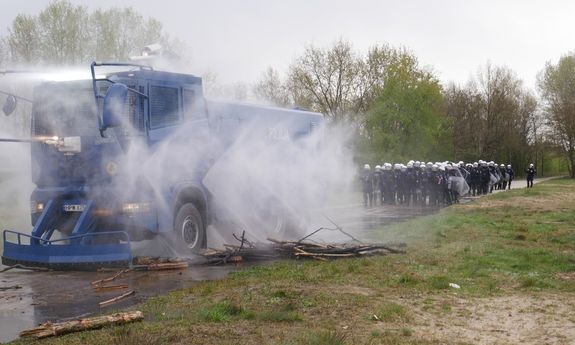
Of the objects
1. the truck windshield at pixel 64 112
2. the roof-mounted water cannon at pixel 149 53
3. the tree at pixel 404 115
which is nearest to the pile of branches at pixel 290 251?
the truck windshield at pixel 64 112

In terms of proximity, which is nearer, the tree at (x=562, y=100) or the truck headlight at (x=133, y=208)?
the truck headlight at (x=133, y=208)

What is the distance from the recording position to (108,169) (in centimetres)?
1148

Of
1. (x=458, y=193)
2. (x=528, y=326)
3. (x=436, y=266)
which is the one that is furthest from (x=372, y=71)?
(x=528, y=326)

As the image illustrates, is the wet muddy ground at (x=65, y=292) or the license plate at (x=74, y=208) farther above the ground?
the license plate at (x=74, y=208)

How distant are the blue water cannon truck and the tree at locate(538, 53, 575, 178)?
6124 cm

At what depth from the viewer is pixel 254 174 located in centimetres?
1504

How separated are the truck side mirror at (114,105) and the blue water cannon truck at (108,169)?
0.03 m

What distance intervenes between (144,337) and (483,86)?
247 ft

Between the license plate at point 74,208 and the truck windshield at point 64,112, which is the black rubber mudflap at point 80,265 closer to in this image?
the license plate at point 74,208

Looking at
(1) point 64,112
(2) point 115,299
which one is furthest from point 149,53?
(2) point 115,299

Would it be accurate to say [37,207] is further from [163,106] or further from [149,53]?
[149,53]

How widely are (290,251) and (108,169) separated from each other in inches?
156

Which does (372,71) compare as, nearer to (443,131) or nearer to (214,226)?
(443,131)

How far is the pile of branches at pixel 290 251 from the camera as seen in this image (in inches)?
488
